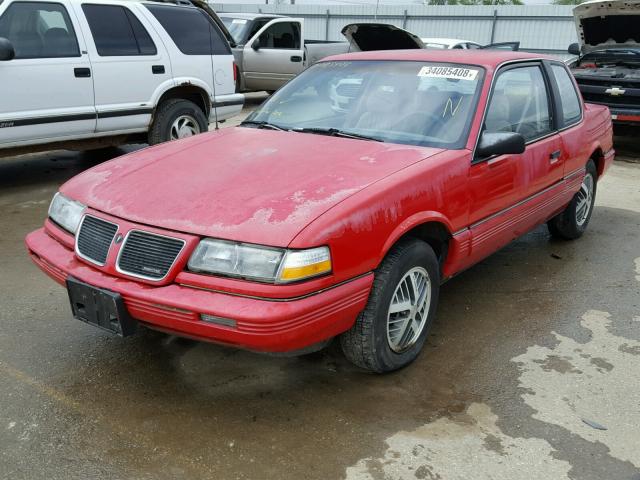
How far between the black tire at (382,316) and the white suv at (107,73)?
4.32 m

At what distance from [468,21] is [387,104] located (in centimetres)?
1925

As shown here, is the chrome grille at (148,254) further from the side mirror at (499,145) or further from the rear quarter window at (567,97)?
the rear quarter window at (567,97)

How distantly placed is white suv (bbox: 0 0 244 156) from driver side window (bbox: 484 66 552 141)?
13.7 feet

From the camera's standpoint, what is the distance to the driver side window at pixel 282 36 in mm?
12250

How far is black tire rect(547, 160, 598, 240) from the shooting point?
16.6 feet

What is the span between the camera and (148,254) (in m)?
2.62

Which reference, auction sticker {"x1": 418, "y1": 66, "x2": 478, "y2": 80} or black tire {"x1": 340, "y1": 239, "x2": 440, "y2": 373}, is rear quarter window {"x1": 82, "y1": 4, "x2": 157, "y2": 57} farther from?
black tire {"x1": 340, "y1": 239, "x2": 440, "y2": 373}

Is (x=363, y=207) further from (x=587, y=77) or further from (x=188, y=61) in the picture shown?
(x=587, y=77)

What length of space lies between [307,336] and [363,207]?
60 cm

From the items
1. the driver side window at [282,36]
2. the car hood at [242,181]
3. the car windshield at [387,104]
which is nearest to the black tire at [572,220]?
the car windshield at [387,104]

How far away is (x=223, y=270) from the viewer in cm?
251

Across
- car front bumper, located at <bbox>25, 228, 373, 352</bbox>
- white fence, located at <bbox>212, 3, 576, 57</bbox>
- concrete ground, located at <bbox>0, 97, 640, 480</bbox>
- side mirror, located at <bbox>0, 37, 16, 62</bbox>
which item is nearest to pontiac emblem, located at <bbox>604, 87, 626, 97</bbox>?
concrete ground, located at <bbox>0, 97, 640, 480</bbox>

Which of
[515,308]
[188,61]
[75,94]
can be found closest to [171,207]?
[515,308]

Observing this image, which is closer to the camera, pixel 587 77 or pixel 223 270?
pixel 223 270
